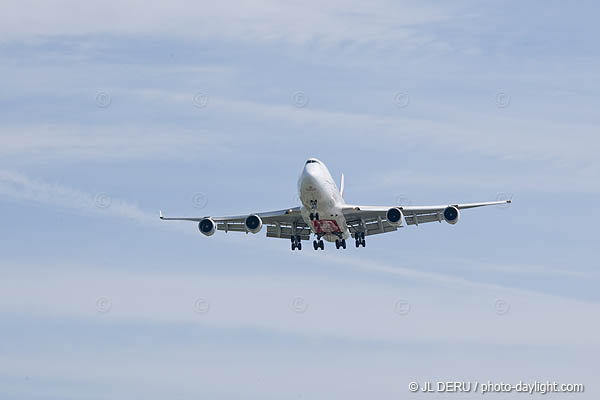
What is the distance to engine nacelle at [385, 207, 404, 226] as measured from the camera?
8912cm

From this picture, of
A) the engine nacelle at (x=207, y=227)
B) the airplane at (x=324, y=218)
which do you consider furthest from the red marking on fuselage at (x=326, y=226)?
the engine nacelle at (x=207, y=227)

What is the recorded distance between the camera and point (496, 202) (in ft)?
289

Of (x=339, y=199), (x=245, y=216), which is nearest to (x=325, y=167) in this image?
(x=339, y=199)

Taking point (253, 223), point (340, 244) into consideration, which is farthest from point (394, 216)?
point (253, 223)

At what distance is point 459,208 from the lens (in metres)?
89.5

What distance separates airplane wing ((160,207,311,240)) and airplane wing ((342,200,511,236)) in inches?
147

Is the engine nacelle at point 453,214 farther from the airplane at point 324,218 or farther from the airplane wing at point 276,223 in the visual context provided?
the airplane wing at point 276,223

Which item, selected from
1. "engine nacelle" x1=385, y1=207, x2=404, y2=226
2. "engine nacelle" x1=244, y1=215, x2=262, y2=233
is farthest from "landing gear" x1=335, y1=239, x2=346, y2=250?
"engine nacelle" x1=244, y1=215, x2=262, y2=233

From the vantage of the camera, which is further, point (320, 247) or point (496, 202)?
point (320, 247)

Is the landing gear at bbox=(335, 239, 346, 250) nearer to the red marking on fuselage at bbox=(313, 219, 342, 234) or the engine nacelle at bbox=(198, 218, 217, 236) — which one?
the red marking on fuselage at bbox=(313, 219, 342, 234)

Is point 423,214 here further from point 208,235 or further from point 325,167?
point 208,235

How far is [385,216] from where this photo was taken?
91.8m

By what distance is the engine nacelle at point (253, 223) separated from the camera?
9056cm

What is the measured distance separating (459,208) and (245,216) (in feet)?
52.3
